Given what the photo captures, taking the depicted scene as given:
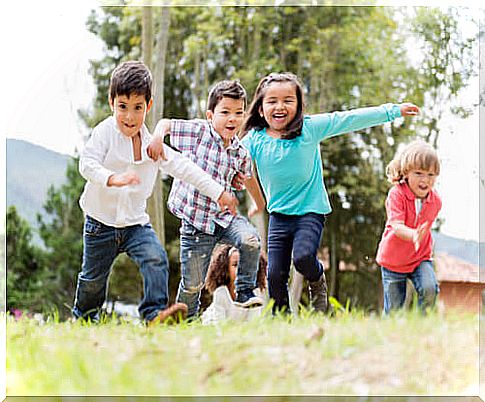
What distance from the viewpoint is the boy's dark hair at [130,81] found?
9.48 feet

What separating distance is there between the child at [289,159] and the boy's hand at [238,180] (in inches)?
3.2

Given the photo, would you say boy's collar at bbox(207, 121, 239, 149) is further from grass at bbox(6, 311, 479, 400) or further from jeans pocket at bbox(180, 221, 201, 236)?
grass at bbox(6, 311, 479, 400)

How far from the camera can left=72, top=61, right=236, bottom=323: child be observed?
9.36 ft

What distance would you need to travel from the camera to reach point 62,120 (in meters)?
3.63

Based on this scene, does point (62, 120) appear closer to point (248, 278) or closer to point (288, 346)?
point (248, 278)

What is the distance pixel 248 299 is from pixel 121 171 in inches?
27.5

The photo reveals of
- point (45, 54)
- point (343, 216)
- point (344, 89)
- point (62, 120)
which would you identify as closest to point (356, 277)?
point (343, 216)

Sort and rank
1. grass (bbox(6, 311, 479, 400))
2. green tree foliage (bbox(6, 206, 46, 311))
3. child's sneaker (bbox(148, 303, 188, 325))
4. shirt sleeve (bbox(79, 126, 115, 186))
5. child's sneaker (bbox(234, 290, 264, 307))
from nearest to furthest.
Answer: grass (bbox(6, 311, 479, 400)), child's sneaker (bbox(148, 303, 188, 325)), shirt sleeve (bbox(79, 126, 115, 186)), child's sneaker (bbox(234, 290, 264, 307)), green tree foliage (bbox(6, 206, 46, 311))

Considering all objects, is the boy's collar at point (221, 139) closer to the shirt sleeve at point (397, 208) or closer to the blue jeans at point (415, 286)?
the shirt sleeve at point (397, 208)

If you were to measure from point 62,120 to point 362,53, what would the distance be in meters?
2.12

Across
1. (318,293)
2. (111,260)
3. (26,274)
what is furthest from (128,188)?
(26,274)

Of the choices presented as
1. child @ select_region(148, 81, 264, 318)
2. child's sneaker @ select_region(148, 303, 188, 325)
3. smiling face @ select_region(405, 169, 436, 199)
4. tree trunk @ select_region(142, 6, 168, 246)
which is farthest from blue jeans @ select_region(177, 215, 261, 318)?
tree trunk @ select_region(142, 6, 168, 246)

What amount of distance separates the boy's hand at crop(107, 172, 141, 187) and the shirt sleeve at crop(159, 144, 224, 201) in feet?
0.53

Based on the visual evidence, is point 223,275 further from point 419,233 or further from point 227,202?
point 419,233
